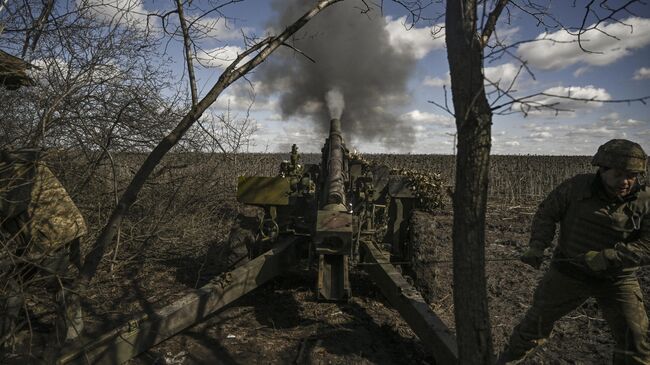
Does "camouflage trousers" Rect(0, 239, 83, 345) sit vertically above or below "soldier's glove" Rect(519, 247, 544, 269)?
below

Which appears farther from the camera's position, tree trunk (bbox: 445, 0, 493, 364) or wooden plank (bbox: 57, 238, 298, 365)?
wooden plank (bbox: 57, 238, 298, 365)

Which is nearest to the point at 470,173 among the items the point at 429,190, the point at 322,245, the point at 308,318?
the point at 322,245

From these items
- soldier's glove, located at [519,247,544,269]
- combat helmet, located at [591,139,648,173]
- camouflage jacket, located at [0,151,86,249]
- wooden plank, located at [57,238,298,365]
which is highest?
combat helmet, located at [591,139,648,173]

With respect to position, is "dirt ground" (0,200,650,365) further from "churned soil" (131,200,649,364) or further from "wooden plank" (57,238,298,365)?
"wooden plank" (57,238,298,365)

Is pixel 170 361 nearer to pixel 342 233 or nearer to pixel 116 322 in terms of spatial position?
pixel 116 322

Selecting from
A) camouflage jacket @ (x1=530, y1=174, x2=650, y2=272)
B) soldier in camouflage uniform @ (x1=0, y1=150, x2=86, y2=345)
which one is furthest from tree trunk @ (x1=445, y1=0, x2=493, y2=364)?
soldier in camouflage uniform @ (x1=0, y1=150, x2=86, y2=345)

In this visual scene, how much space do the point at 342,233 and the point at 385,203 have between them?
2314 millimetres

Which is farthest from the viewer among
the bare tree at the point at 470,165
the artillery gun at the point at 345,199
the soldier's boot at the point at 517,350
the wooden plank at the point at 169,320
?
the artillery gun at the point at 345,199

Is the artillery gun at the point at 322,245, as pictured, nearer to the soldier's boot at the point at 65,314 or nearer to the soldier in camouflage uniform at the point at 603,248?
the soldier's boot at the point at 65,314

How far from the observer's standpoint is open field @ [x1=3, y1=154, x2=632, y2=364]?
13.9ft

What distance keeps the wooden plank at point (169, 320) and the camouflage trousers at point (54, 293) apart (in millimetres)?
238

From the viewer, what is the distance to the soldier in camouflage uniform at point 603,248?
127 inches

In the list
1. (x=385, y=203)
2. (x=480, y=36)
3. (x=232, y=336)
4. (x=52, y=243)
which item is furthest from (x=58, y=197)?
(x=385, y=203)

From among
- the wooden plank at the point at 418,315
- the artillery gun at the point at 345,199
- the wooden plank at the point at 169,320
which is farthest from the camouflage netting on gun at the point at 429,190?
the wooden plank at the point at 169,320
